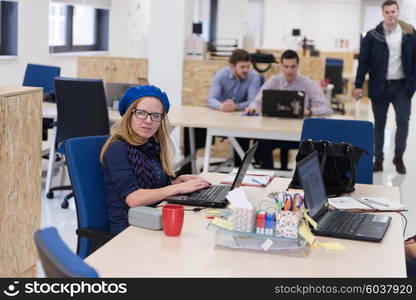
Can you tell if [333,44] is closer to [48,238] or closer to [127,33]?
[127,33]

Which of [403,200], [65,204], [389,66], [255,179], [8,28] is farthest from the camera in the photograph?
[8,28]

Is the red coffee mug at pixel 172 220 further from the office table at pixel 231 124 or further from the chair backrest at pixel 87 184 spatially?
the office table at pixel 231 124

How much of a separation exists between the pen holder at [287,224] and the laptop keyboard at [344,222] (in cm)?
35

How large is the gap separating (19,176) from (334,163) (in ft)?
5.51

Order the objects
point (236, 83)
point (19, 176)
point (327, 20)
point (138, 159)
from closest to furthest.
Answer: point (138, 159) → point (19, 176) → point (236, 83) → point (327, 20)

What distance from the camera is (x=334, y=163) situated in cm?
338

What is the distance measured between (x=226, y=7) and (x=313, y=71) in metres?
5.88

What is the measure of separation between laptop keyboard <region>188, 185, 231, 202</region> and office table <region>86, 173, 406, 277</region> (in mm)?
426

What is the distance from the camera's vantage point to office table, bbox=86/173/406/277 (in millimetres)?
2117

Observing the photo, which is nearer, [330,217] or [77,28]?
[330,217]

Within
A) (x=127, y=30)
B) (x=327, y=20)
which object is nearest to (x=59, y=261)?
(x=127, y=30)

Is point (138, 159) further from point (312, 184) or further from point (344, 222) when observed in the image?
point (344, 222)

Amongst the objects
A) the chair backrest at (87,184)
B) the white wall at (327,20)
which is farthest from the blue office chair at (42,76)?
the white wall at (327,20)

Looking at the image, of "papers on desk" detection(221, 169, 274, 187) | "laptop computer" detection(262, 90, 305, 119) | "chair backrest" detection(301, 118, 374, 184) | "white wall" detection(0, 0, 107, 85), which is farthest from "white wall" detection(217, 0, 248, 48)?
"papers on desk" detection(221, 169, 274, 187)
